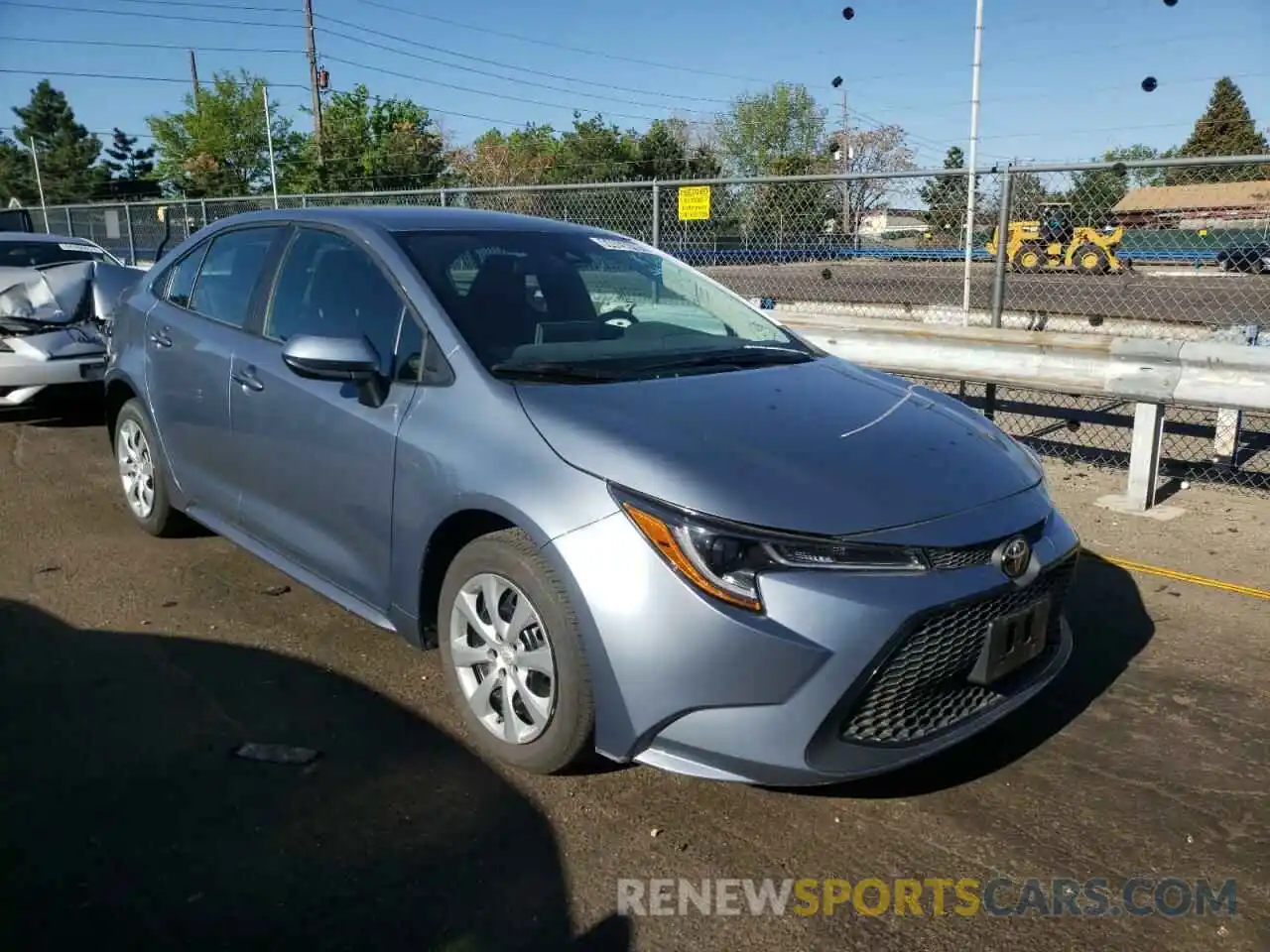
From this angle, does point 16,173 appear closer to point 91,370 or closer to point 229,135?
point 229,135

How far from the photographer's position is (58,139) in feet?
281

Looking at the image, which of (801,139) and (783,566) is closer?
(783,566)

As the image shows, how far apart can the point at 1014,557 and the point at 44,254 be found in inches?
373

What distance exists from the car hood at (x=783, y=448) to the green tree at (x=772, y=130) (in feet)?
200

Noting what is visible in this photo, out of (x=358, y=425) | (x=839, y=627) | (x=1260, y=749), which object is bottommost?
(x=1260, y=749)

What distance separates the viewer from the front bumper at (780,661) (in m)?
2.40

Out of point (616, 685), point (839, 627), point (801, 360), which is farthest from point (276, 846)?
point (801, 360)

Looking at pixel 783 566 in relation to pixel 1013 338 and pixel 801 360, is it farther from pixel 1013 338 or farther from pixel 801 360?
pixel 1013 338

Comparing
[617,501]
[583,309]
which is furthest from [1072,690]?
[583,309]

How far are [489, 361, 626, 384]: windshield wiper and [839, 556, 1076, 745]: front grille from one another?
1250mm

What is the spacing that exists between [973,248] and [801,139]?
56103 millimetres

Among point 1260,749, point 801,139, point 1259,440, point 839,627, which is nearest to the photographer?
point 839,627

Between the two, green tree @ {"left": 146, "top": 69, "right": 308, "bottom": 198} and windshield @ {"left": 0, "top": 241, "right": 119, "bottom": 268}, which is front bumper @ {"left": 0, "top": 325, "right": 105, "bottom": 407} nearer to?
windshield @ {"left": 0, "top": 241, "right": 119, "bottom": 268}

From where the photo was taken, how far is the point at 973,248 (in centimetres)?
945
